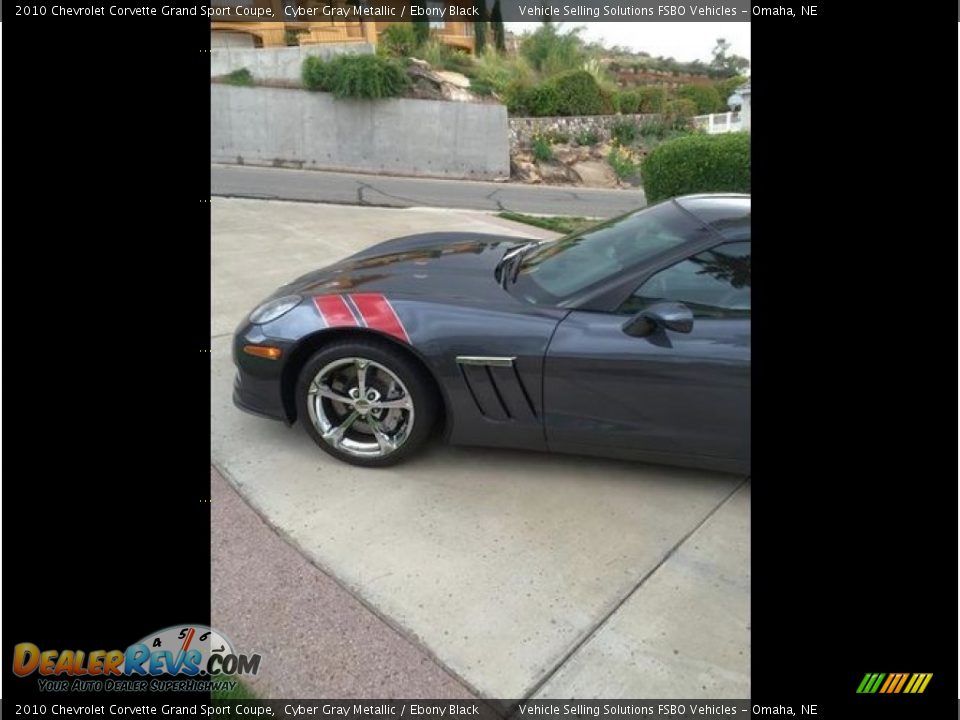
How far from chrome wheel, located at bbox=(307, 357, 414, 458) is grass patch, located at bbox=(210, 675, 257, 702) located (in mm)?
1186

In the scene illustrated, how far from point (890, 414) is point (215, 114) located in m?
20.2

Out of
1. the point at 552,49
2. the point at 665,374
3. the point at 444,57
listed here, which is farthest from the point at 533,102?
the point at 665,374

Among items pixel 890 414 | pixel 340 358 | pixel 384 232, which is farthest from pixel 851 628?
pixel 384 232

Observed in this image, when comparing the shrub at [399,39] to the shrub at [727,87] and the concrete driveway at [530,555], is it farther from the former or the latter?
the concrete driveway at [530,555]

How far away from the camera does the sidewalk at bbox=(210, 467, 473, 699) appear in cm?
183

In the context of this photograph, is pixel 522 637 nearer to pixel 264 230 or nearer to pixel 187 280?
pixel 187 280

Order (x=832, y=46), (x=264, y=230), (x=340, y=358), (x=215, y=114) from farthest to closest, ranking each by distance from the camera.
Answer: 1. (x=215, y=114)
2. (x=264, y=230)
3. (x=340, y=358)
4. (x=832, y=46)

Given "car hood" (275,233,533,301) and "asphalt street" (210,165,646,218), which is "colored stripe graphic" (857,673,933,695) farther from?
"asphalt street" (210,165,646,218)

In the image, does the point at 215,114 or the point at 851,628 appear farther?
the point at 215,114

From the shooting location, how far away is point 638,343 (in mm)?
2541

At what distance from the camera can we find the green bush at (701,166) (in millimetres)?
7504

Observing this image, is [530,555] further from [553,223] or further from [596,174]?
[596,174]

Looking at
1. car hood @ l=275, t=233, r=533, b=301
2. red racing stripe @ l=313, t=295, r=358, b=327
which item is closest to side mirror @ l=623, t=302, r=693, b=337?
car hood @ l=275, t=233, r=533, b=301

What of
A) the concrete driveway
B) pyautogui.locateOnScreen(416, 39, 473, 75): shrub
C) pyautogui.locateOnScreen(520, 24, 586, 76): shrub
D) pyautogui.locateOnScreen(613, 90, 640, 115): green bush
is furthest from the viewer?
pyautogui.locateOnScreen(520, 24, 586, 76): shrub
